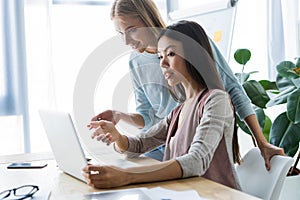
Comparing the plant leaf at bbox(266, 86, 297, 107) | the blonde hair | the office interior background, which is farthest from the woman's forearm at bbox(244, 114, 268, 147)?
the office interior background

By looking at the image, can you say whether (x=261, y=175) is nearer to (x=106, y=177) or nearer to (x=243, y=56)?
(x=106, y=177)

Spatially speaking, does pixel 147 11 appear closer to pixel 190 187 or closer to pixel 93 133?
pixel 93 133

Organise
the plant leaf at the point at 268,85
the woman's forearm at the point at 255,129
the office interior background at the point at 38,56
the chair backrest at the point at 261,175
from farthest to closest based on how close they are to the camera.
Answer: the office interior background at the point at 38,56, the plant leaf at the point at 268,85, the woman's forearm at the point at 255,129, the chair backrest at the point at 261,175

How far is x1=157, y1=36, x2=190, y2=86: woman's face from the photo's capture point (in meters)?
1.39

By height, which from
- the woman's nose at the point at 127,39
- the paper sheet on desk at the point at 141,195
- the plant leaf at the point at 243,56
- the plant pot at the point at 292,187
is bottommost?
the plant pot at the point at 292,187

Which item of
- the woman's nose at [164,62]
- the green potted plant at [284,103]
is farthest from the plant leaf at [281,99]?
the woman's nose at [164,62]

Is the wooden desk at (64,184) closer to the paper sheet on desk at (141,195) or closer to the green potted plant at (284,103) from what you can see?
the paper sheet on desk at (141,195)

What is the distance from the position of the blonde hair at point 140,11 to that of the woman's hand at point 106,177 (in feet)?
2.06

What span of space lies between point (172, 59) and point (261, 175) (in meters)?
0.46

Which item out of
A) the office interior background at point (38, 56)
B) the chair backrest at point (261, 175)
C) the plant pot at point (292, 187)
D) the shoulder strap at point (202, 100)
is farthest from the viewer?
the office interior background at point (38, 56)

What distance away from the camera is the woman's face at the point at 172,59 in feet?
4.55

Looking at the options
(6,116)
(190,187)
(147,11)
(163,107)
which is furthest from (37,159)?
(6,116)

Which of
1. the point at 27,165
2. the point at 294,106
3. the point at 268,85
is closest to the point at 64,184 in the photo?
the point at 27,165

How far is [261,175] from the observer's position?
132 centimetres
